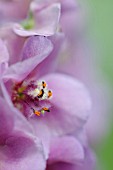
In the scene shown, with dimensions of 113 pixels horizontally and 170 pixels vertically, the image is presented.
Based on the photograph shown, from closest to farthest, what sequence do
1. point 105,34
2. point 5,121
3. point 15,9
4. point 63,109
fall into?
point 5,121 < point 63,109 < point 15,9 < point 105,34

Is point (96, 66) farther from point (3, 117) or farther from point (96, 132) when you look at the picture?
point (3, 117)

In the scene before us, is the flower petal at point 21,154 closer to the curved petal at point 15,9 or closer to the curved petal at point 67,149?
the curved petal at point 67,149

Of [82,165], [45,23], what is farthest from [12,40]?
[82,165]

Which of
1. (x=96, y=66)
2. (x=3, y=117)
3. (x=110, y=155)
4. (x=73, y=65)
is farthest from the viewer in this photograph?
(x=110, y=155)

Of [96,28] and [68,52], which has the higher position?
[96,28]

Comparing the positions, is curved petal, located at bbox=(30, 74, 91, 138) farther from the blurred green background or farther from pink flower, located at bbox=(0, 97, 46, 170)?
the blurred green background

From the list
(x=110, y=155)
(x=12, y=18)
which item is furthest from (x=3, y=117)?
(x=110, y=155)

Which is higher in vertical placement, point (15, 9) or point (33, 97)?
point (15, 9)

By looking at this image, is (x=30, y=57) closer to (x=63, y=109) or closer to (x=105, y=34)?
(x=63, y=109)
